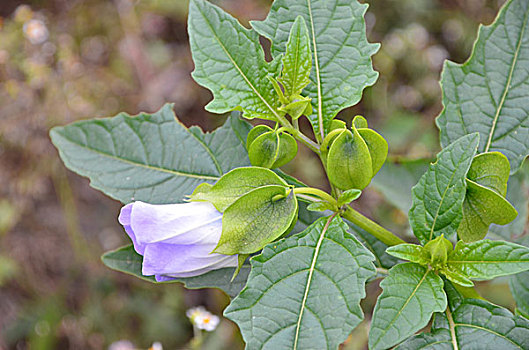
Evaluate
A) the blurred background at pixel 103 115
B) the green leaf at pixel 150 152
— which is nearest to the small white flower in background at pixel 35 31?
the blurred background at pixel 103 115

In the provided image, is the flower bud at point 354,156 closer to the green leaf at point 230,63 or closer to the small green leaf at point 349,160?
the small green leaf at point 349,160

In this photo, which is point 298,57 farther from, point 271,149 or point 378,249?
point 378,249

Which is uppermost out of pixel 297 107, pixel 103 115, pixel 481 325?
pixel 297 107

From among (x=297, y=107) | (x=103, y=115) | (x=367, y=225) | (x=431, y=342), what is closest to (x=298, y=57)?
(x=297, y=107)

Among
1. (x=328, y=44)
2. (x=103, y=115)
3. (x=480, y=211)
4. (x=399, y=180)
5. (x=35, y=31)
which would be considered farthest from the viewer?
(x=103, y=115)

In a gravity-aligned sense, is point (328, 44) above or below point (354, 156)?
above

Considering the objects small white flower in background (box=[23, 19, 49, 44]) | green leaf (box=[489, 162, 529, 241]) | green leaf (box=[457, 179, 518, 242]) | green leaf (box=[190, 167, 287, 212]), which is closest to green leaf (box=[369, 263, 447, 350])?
green leaf (box=[457, 179, 518, 242])

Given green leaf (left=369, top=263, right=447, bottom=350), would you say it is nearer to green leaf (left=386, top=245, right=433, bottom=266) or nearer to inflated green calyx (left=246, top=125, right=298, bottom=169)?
green leaf (left=386, top=245, right=433, bottom=266)

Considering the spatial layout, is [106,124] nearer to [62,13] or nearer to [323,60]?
[323,60]
